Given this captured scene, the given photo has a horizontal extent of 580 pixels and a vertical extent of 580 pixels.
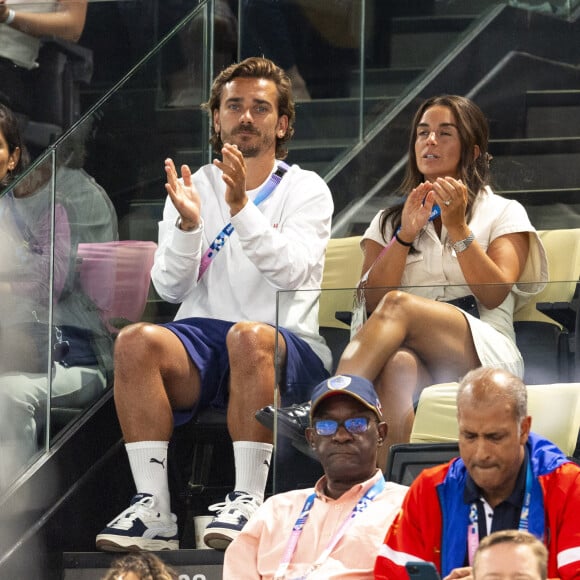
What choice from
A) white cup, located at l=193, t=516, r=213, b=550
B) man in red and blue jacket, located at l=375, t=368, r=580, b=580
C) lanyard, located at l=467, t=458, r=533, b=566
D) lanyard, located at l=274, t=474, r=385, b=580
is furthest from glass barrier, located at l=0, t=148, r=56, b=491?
lanyard, located at l=467, t=458, r=533, b=566

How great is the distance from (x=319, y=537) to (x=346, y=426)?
315mm

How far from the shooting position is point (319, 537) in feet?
15.2

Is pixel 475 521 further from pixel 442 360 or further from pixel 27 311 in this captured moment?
pixel 27 311

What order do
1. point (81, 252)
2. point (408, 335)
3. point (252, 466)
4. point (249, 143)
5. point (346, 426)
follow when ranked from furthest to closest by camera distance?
point (249, 143), point (81, 252), point (252, 466), point (408, 335), point (346, 426)

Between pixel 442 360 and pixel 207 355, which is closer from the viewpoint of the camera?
pixel 442 360

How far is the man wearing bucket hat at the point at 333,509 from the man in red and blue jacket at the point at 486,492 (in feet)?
0.70

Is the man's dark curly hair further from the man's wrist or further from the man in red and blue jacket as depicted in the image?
the man in red and blue jacket

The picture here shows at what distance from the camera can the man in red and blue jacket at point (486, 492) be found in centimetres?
421

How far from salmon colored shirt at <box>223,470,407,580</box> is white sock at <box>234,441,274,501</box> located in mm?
655

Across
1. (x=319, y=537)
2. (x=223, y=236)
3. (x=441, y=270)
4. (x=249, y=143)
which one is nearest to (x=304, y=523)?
(x=319, y=537)

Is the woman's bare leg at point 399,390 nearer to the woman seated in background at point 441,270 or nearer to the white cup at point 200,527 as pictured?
the woman seated in background at point 441,270

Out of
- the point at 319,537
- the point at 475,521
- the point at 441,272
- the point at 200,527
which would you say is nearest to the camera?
the point at 475,521

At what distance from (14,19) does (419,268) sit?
2478 mm

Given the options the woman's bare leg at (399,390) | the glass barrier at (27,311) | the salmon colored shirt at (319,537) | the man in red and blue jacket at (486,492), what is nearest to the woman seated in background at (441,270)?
the woman's bare leg at (399,390)
